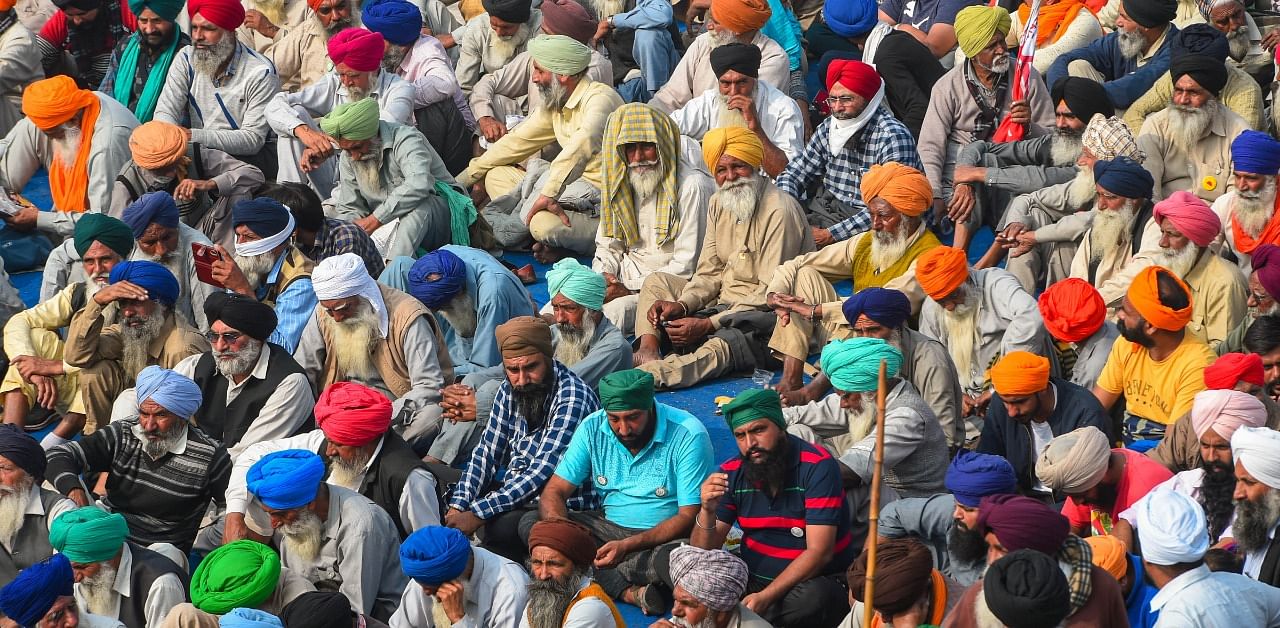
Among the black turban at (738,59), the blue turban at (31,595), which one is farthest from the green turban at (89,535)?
the black turban at (738,59)

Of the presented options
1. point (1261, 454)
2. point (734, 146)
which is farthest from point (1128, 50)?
point (1261, 454)

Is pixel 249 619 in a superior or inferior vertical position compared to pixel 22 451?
superior

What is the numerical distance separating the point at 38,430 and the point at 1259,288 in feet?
17.9

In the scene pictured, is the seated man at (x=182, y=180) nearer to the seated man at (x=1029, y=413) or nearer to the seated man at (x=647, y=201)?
the seated man at (x=647, y=201)

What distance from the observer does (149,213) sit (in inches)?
384

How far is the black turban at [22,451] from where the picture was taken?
316 inches

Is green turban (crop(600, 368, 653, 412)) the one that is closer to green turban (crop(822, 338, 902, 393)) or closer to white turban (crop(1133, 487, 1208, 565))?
green turban (crop(822, 338, 902, 393))

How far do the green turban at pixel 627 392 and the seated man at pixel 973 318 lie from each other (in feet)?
5.20

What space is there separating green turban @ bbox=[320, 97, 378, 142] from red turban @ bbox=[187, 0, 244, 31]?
1.06 meters

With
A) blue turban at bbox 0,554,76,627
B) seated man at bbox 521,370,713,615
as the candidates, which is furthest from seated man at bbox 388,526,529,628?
blue turban at bbox 0,554,76,627

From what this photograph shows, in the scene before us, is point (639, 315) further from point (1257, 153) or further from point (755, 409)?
point (1257, 153)

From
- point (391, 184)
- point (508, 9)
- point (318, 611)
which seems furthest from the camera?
point (508, 9)

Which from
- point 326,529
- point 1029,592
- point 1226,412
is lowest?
point 326,529

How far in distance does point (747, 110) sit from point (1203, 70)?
7.53ft
